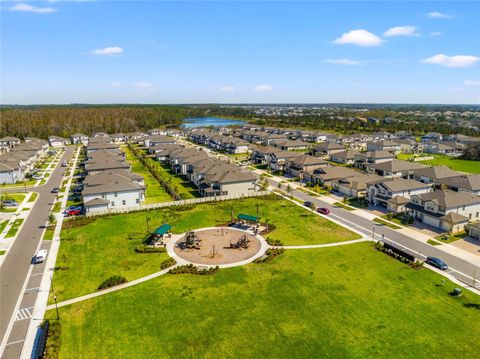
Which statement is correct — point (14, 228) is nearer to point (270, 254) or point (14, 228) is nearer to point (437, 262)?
point (270, 254)

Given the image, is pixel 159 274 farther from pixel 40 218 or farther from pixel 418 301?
pixel 40 218

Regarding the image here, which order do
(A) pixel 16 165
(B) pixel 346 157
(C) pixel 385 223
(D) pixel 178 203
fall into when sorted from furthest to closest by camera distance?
(B) pixel 346 157 < (A) pixel 16 165 < (D) pixel 178 203 < (C) pixel 385 223

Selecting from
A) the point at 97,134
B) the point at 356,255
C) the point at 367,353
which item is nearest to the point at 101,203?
the point at 356,255

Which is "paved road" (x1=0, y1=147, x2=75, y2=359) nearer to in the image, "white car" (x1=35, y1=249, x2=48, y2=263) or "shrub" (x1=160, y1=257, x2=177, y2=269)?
"white car" (x1=35, y1=249, x2=48, y2=263)

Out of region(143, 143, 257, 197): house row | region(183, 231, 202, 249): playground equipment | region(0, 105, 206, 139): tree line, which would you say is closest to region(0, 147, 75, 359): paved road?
region(183, 231, 202, 249): playground equipment

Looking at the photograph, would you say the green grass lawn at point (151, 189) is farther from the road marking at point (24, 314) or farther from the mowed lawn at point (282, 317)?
the road marking at point (24, 314)

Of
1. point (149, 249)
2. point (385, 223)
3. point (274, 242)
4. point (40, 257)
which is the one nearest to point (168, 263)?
point (149, 249)

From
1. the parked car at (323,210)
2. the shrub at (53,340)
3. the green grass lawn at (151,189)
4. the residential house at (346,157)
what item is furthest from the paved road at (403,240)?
the shrub at (53,340)
